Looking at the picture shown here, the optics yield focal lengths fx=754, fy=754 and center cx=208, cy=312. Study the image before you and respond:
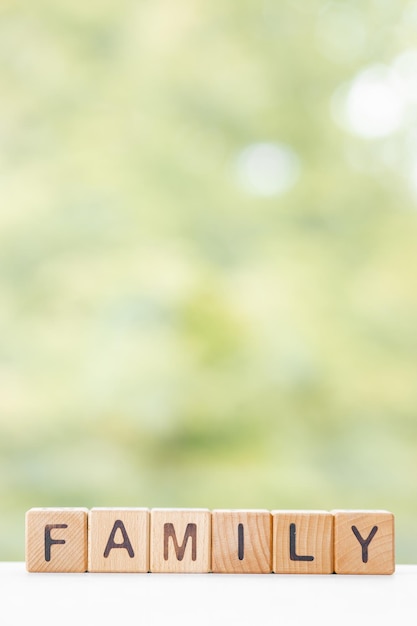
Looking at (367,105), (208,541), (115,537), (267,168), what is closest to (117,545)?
(115,537)

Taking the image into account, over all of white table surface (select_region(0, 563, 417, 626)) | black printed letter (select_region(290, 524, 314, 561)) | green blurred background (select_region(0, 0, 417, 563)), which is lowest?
white table surface (select_region(0, 563, 417, 626))

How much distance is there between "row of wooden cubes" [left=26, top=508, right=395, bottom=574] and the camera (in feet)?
3.41

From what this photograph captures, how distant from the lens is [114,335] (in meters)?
1.35

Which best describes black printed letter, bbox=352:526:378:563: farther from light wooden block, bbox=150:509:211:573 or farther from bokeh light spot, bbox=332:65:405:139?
bokeh light spot, bbox=332:65:405:139

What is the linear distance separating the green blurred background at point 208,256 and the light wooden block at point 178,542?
28cm

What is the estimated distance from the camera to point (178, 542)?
41.1 inches

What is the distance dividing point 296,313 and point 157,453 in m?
0.35

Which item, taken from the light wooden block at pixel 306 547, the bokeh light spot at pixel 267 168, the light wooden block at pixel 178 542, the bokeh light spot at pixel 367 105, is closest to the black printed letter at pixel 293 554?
the light wooden block at pixel 306 547

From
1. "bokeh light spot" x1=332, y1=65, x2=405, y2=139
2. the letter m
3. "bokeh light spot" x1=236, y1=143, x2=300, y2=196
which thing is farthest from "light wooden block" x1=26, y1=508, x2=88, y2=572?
"bokeh light spot" x1=332, y1=65, x2=405, y2=139

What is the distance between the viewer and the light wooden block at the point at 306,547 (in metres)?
1.04

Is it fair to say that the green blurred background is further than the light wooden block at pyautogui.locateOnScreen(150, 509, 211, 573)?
Yes

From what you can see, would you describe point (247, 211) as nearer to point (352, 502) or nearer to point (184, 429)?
point (184, 429)

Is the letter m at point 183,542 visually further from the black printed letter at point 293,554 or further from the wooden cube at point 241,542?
the black printed letter at point 293,554

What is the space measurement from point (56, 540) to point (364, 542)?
427 mm
